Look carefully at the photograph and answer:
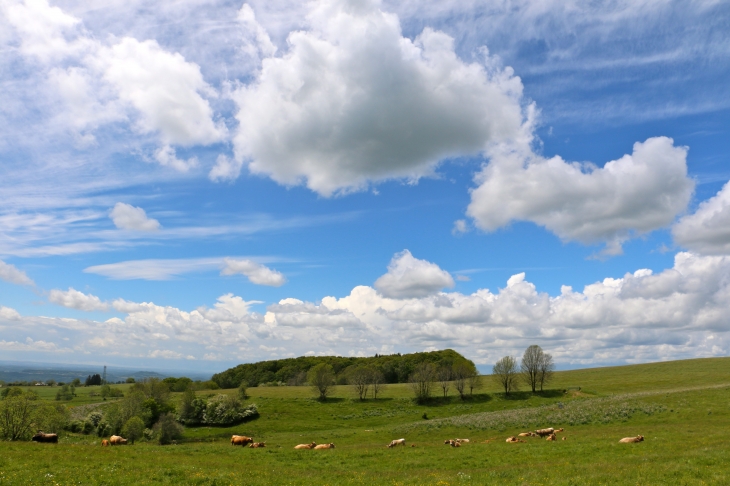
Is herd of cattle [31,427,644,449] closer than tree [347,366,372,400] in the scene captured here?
Yes

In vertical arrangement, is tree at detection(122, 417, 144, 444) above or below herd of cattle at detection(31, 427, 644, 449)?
below

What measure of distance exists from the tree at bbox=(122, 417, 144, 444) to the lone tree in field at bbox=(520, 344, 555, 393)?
86.3 m

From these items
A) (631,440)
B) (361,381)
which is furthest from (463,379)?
(631,440)

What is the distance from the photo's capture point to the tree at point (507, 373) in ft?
350

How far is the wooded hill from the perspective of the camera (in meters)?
162

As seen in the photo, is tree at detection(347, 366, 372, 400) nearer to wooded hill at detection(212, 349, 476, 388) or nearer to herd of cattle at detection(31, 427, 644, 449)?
wooded hill at detection(212, 349, 476, 388)

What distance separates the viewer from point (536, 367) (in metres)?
108

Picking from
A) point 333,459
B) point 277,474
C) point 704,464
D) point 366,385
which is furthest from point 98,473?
point 366,385

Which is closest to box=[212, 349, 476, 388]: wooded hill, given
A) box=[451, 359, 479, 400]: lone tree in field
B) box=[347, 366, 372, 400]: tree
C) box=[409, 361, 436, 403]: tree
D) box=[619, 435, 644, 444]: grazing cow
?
box=[451, 359, 479, 400]: lone tree in field

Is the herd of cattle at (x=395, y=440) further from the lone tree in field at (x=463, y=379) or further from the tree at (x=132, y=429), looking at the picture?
the lone tree in field at (x=463, y=379)

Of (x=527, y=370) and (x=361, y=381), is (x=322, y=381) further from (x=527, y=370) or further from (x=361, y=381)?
(x=527, y=370)

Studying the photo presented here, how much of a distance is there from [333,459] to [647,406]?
41575 mm

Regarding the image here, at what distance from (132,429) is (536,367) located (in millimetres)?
89232

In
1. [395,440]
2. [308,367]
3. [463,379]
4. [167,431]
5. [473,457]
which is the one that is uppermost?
[473,457]
